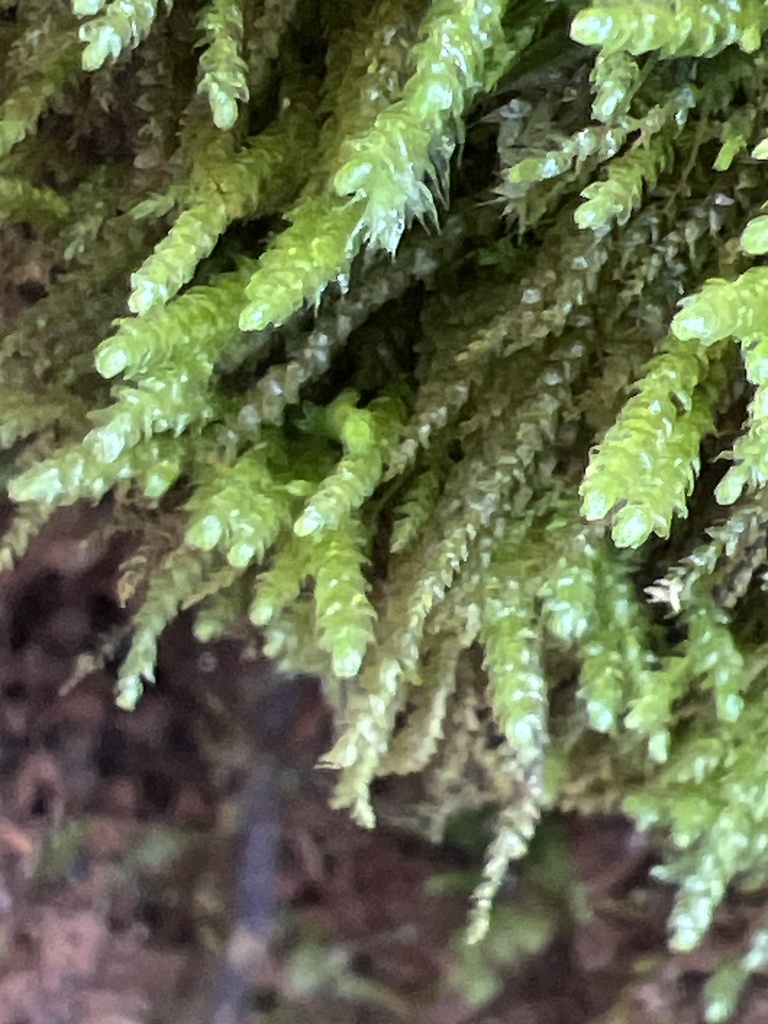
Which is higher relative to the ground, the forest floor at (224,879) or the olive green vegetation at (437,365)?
the olive green vegetation at (437,365)

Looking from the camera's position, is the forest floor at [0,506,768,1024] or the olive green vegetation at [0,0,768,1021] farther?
the forest floor at [0,506,768,1024]

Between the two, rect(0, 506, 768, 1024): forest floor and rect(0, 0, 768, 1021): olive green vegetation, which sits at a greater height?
rect(0, 0, 768, 1021): olive green vegetation

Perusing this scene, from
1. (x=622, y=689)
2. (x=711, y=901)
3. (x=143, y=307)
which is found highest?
(x=143, y=307)

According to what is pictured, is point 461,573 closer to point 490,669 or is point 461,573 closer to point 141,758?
point 490,669

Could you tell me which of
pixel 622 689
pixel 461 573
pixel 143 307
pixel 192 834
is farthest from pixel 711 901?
pixel 143 307
